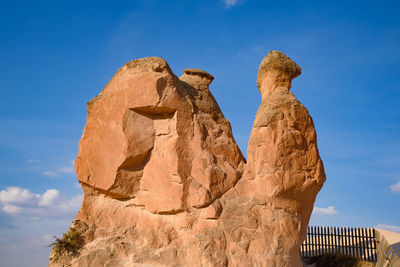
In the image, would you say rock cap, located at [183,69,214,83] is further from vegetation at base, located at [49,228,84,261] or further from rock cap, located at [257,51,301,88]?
vegetation at base, located at [49,228,84,261]

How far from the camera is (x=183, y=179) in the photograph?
8258 millimetres

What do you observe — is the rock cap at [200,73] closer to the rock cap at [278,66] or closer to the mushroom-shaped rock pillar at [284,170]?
the rock cap at [278,66]

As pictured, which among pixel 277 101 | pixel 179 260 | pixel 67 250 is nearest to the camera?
pixel 179 260

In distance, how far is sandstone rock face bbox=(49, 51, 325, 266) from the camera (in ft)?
26.4

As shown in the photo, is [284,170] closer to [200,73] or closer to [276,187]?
[276,187]

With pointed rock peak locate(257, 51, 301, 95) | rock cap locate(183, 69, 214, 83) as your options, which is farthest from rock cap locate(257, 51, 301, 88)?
rock cap locate(183, 69, 214, 83)

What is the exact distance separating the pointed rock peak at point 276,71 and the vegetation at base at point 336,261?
707 centimetres

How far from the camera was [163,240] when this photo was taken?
8.11 metres

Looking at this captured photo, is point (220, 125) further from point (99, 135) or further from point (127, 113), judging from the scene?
point (99, 135)

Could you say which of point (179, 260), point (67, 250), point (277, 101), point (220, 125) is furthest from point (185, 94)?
point (67, 250)

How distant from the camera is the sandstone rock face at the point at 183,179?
8.04 meters

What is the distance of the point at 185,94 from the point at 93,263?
425 centimetres

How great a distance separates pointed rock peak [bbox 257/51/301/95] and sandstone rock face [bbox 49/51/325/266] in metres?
0.41

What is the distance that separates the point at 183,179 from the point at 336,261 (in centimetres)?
816
